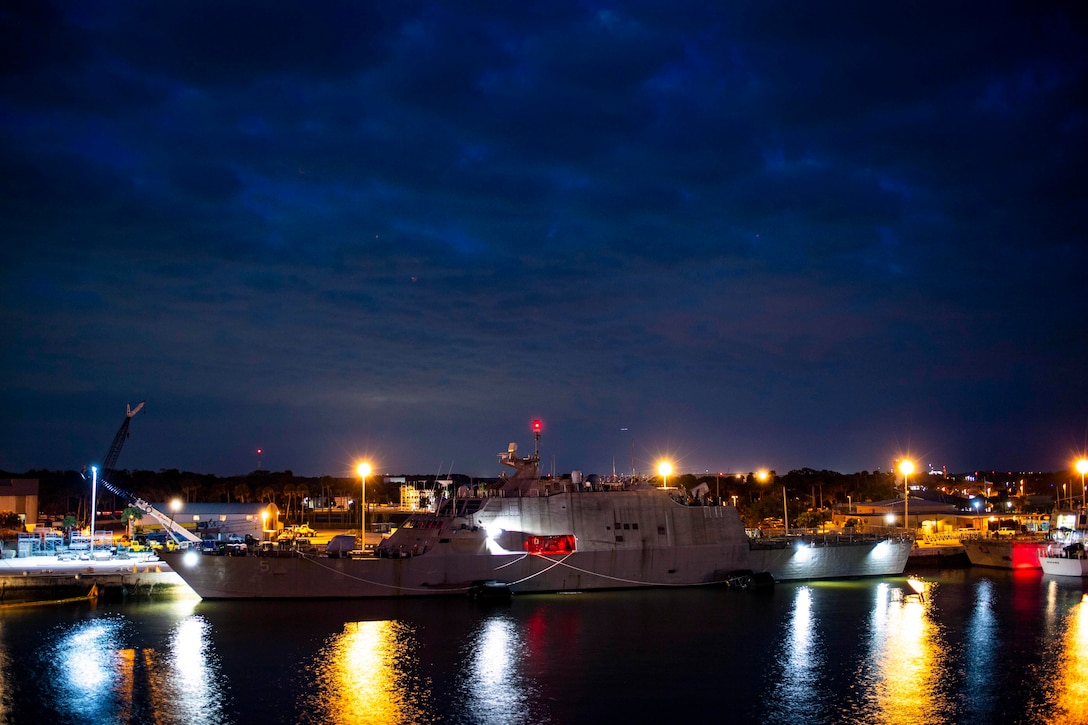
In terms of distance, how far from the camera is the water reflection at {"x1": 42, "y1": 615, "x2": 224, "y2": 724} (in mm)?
23297

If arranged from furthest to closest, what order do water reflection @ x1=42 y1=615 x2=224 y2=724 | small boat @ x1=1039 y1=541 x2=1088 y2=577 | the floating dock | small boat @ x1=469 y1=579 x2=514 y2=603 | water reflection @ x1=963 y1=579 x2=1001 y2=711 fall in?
small boat @ x1=1039 y1=541 x2=1088 y2=577 → small boat @ x1=469 y1=579 x2=514 y2=603 → the floating dock → water reflection @ x1=963 y1=579 x2=1001 y2=711 → water reflection @ x1=42 y1=615 x2=224 y2=724

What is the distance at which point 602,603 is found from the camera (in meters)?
39.5

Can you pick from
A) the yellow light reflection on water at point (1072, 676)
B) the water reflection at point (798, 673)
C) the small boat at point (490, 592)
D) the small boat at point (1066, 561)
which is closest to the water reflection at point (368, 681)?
the small boat at point (490, 592)

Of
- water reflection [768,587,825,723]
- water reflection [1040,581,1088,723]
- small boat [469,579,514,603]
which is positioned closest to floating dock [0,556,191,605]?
small boat [469,579,514,603]

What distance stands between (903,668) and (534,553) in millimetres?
18191

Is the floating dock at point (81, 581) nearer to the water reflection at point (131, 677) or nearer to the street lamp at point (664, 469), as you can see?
the water reflection at point (131, 677)

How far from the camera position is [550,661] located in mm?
28516

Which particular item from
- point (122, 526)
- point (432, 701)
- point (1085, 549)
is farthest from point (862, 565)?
point (122, 526)

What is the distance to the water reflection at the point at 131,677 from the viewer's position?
2330 centimetres

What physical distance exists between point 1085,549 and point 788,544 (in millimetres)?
21235

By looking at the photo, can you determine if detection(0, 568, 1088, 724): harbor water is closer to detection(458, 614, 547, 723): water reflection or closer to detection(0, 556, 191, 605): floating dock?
detection(458, 614, 547, 723): water reflection

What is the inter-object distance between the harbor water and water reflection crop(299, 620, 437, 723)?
0.09 metres

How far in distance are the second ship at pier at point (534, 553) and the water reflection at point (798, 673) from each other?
7990 millimetres

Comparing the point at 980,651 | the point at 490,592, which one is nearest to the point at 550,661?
the point at 490,592
